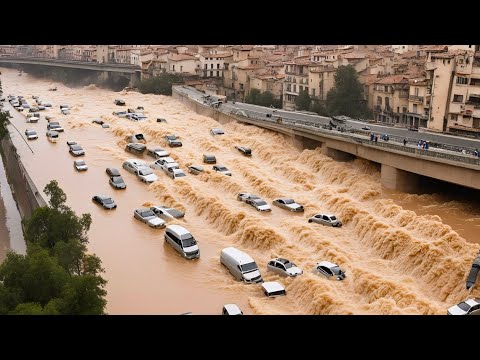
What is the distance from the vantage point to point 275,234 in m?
11.3

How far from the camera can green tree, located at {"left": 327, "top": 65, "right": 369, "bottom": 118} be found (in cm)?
2461

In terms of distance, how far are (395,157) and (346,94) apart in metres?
11.1

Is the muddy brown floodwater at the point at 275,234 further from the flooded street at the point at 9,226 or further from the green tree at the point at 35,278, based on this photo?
the green tree at the point at 35,278

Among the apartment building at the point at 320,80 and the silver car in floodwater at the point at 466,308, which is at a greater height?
the apartment building at the point at 320,80

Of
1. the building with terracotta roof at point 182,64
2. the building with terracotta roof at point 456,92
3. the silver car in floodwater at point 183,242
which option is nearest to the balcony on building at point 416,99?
the building with terracotta roof at point 456,92

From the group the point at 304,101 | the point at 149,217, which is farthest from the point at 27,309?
the point at 304,101

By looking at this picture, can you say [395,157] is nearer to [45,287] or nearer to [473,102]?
[473,102]

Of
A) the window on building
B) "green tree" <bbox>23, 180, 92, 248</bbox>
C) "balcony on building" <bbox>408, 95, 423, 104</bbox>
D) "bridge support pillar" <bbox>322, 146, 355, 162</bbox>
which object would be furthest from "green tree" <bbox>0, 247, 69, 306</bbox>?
"balcony on building" <bbox>408, 95, 423, 104</bbox>

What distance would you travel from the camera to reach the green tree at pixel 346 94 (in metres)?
24.6

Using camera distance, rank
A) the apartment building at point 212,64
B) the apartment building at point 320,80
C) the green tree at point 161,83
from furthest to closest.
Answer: the apartment building at point 212,64 < the green tree at point 161,83 < the apartment building at point 320,80

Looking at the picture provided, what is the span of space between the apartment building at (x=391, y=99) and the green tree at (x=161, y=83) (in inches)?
491

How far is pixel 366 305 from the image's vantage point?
851 centimetres

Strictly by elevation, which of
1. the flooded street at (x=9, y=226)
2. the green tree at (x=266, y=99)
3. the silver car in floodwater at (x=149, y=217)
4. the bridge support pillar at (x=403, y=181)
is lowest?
the flooded street at (x=9, y=226)
